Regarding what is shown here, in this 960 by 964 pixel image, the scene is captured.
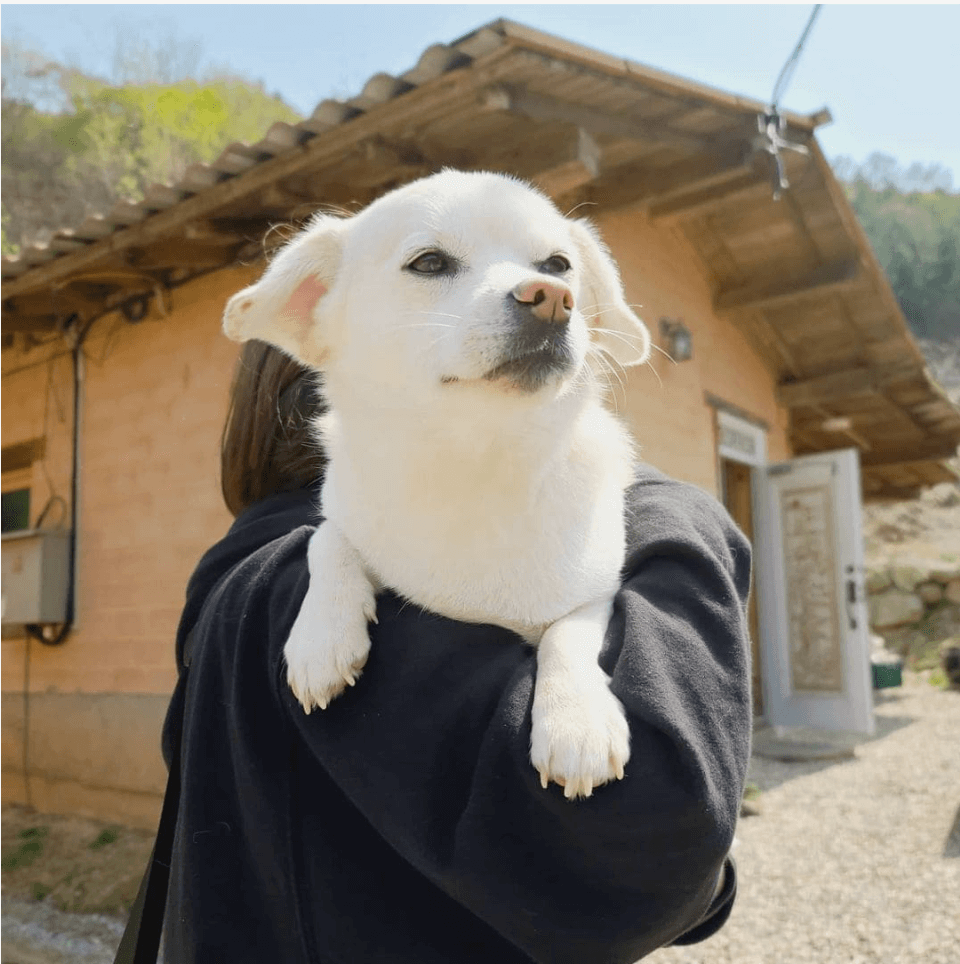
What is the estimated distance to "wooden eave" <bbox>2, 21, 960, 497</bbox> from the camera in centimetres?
357

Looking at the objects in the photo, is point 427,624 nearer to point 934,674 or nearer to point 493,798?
point 493,798

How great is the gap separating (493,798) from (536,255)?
3.11 feet

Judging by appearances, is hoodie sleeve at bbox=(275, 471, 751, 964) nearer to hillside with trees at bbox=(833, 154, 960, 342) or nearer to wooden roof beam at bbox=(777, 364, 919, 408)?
wooden roof beam at bbox=(777, 364, 919, 408)

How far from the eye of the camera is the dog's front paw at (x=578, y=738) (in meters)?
1.01

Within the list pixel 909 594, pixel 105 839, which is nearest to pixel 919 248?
pixel 909 594

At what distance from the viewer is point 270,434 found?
1782 millimetres

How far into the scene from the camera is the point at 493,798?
1.02m

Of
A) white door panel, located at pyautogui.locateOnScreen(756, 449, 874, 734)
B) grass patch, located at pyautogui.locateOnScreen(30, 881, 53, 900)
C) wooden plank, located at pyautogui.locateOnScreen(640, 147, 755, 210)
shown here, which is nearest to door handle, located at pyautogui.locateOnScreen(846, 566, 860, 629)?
white door panel, located at pyautogui.locateOnScreen(756, 449, 874, 734)

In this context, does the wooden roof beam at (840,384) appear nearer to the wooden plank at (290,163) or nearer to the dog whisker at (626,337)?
the wooden plank at (290,163)

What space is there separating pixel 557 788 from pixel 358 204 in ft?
11.4

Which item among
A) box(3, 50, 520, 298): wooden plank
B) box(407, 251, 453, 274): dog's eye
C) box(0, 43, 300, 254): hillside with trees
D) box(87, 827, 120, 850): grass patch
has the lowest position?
box(87, 827, 120, 850): grass patch

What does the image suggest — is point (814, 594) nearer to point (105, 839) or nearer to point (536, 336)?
point (105, 839)

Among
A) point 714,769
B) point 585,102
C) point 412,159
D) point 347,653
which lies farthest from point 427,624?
point 585,102

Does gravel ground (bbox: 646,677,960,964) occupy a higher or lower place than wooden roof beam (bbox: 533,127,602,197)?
lower
